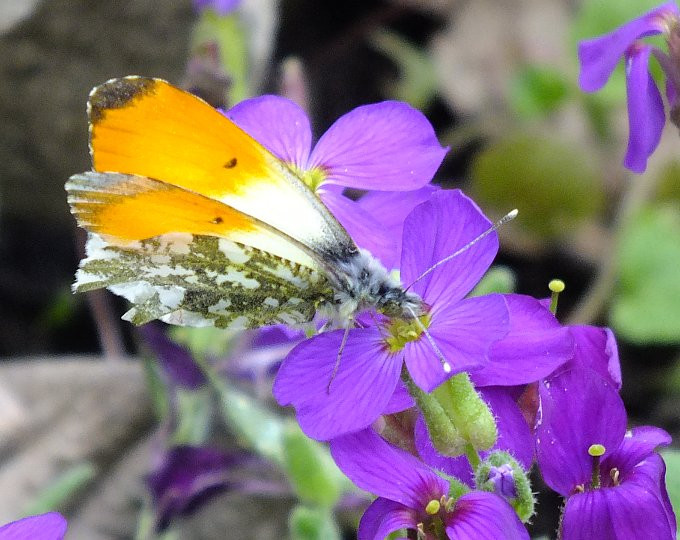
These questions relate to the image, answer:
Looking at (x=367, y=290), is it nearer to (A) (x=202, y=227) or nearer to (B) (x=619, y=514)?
(A) (x=202, y=227)

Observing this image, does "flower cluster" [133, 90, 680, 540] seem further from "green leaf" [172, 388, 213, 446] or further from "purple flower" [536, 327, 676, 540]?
"green leaf" [172, 388, 213, 446]

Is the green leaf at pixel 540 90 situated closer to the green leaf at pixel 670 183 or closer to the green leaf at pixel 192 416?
the green leaf at pixel 670 183

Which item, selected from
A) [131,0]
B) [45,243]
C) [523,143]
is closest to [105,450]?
[45,243]

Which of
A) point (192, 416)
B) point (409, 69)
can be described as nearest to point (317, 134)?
point (409, 69)

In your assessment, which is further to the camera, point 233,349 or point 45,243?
point 45,243

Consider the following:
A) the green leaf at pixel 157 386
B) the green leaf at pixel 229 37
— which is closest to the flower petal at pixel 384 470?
the green leaf at pixel 157 386

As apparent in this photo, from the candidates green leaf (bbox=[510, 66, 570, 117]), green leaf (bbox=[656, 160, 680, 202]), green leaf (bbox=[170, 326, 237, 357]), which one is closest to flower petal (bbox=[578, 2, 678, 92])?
green leaf (bbox=[170, 326, 237, 357])

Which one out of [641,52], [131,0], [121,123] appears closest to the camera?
[121,123]

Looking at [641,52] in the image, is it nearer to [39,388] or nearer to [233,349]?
[233,349]
